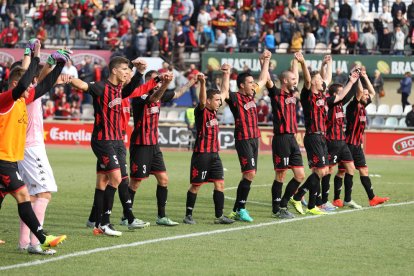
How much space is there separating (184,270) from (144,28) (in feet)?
94.4

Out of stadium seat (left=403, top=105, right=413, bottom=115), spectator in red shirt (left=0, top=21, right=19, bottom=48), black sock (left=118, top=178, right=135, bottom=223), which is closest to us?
black sock (left=118, top=178, right=135, bottom=223)

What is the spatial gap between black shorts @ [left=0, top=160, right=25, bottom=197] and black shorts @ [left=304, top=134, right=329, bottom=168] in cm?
677

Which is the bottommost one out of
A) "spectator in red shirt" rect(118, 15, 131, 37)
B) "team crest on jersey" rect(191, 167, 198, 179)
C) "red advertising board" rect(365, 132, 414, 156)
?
"red advertising board" rect(365, 132, 414, 156)

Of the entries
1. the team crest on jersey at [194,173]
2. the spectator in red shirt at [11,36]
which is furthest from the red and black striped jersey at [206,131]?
the spectator in red shirt at [11,36]

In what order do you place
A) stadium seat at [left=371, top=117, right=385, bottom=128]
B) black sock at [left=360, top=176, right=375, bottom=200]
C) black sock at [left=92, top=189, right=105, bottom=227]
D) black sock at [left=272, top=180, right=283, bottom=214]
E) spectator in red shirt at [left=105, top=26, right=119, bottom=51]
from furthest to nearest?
1. spectator in red shirt at [left=105, top=26, right=119, bottom=51]
2. stadium seat at [left=371, top=117, right=385, bottom=128]
3. black sock at [left=360, top=176, right=375, bottom=200]
4. black sock at [left=272, top=180, right=283, bottom=214]
5. black sock at [left=92, top=189, right=105, bottom=227]

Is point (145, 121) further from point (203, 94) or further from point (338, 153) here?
point (338, 153)

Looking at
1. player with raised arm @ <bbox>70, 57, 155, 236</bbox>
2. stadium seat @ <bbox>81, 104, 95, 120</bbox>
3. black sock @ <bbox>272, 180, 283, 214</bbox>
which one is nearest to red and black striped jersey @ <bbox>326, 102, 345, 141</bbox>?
black sock @ <bbox>272, 180, 283, 214</bbox>

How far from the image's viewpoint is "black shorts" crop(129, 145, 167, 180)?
14.2 m

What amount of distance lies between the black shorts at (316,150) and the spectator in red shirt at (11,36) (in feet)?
83.4

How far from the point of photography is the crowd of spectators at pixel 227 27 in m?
36.2

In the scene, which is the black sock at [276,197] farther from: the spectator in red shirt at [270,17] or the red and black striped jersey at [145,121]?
the spectator in red shirt at [270,17]

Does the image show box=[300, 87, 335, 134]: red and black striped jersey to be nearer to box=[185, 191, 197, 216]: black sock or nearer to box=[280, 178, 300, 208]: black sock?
box=[280, 178, 300, 208]: black sock

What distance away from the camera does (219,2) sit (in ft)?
129

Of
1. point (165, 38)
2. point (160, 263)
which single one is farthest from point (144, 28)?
point (160, 263)
